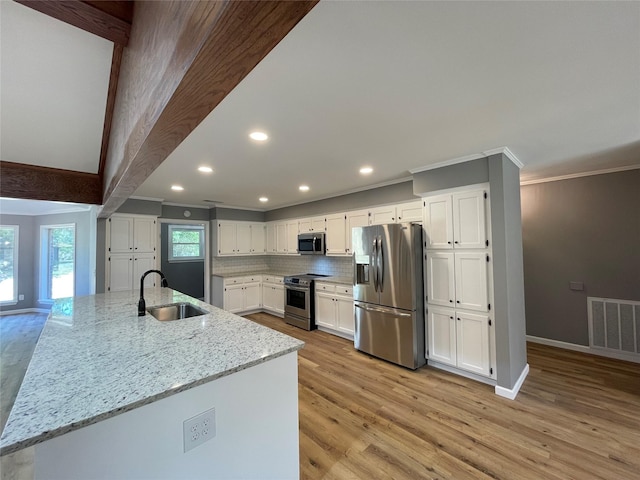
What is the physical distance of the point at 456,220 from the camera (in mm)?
2982

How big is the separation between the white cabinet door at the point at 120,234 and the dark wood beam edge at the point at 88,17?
405 cm

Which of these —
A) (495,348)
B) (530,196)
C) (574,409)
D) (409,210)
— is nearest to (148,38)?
(409,210)

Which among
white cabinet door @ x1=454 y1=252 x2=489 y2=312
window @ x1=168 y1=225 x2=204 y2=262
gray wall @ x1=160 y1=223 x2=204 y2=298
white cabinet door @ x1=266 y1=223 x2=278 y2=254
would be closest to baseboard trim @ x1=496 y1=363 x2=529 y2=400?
white cabinet door @ x1=454 y1=252 x2=489 y2=312

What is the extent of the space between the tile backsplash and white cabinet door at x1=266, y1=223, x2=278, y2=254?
0.96 ft

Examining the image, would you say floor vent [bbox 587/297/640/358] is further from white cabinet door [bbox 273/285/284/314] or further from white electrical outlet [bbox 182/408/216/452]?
white cabinet door [bbox 273/285/284/314]

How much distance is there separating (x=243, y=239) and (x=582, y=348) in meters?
6.15

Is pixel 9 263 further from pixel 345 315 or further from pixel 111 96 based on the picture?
pixel 345 315

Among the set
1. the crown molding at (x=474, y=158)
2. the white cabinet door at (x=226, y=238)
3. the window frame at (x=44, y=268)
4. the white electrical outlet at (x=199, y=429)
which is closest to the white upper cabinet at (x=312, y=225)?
the white cabinet door at (x=226, y=238)

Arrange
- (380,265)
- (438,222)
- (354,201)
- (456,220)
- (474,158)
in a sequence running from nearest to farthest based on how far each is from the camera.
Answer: (474,158) → (456,220) → (438,222) → (380,265) → (354,201)

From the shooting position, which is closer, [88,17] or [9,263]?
[88,17]

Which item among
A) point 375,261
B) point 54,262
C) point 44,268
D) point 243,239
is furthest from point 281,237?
point 44,268

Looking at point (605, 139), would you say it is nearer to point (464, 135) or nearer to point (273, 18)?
point (464, 135)

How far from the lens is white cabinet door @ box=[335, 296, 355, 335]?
4.25 meters

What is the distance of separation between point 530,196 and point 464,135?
2.65 metres
